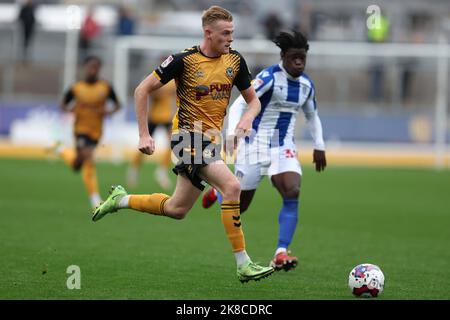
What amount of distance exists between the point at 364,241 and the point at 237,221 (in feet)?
14.5

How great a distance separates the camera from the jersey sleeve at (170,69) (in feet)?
27.1

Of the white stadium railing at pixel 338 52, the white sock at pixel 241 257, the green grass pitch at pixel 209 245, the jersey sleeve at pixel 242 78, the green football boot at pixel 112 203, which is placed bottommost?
the green grass pitch at pixel 209 245

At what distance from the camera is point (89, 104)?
16578 mm

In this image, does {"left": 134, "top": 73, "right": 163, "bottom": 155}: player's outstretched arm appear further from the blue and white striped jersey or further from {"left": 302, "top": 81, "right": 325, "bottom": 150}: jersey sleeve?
{"left": 302, "top": 81, "right": 325, "bottom": 150}: jersey sleeve

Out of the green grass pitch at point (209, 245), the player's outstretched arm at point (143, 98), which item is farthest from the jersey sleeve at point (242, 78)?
the green grass pitch at point (209, 245)

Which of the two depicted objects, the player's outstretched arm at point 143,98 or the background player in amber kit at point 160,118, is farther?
the background player in amber kit at point 160,118

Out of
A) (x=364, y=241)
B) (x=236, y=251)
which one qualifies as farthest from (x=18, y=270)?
(x=364, y=241)

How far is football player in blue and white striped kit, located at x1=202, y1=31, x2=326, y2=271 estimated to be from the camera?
395 inches

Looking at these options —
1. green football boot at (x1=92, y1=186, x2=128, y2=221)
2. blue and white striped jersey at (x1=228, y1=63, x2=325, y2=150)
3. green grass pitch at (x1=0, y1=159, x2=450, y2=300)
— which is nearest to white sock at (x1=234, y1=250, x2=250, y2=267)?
green grass pitch at (x1=0, y1=159, x2=450, y2=300)

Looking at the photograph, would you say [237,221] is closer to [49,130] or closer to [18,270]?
[18,270]

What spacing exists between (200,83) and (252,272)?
1.69 m

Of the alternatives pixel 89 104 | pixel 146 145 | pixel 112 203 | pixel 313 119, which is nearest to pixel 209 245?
pixel 313 119

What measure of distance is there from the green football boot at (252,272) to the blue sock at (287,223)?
1641 millimetres

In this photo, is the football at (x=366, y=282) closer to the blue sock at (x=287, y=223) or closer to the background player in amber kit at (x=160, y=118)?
the blue sock at (x=287, y=223)
